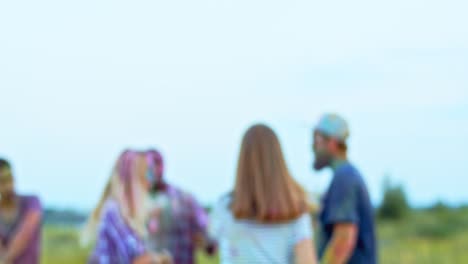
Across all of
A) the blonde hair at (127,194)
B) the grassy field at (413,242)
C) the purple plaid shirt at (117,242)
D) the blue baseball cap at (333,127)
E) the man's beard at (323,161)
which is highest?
the blue baseball cap at (333,127)

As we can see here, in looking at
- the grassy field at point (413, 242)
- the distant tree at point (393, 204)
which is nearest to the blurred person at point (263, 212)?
the grassy field at point (413, 242)

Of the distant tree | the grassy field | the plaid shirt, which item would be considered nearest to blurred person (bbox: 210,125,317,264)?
the plaid shirt

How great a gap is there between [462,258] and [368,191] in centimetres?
1756

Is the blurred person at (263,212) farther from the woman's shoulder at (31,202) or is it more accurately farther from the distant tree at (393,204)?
the distant tree at (393,204)

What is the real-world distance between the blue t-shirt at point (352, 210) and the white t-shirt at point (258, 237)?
2.62ft

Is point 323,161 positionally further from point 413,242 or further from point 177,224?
point 413,242

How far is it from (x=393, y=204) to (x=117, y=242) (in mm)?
29929

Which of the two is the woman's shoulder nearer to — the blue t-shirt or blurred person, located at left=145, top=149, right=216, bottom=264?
blurred person, located at left=145, top=149, right=216, bottom=264

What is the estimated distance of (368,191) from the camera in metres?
8.06

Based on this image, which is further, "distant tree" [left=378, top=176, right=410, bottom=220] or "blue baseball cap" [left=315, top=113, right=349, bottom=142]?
"distant tree" [left=378, top=176, right=410, bottom=220]

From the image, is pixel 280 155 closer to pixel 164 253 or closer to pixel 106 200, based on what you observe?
pixel 106 200

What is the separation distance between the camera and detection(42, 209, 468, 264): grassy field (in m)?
23.2

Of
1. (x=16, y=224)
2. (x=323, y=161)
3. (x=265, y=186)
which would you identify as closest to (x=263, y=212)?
(x=265, y=186)

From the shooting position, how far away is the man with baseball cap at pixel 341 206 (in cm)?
778
